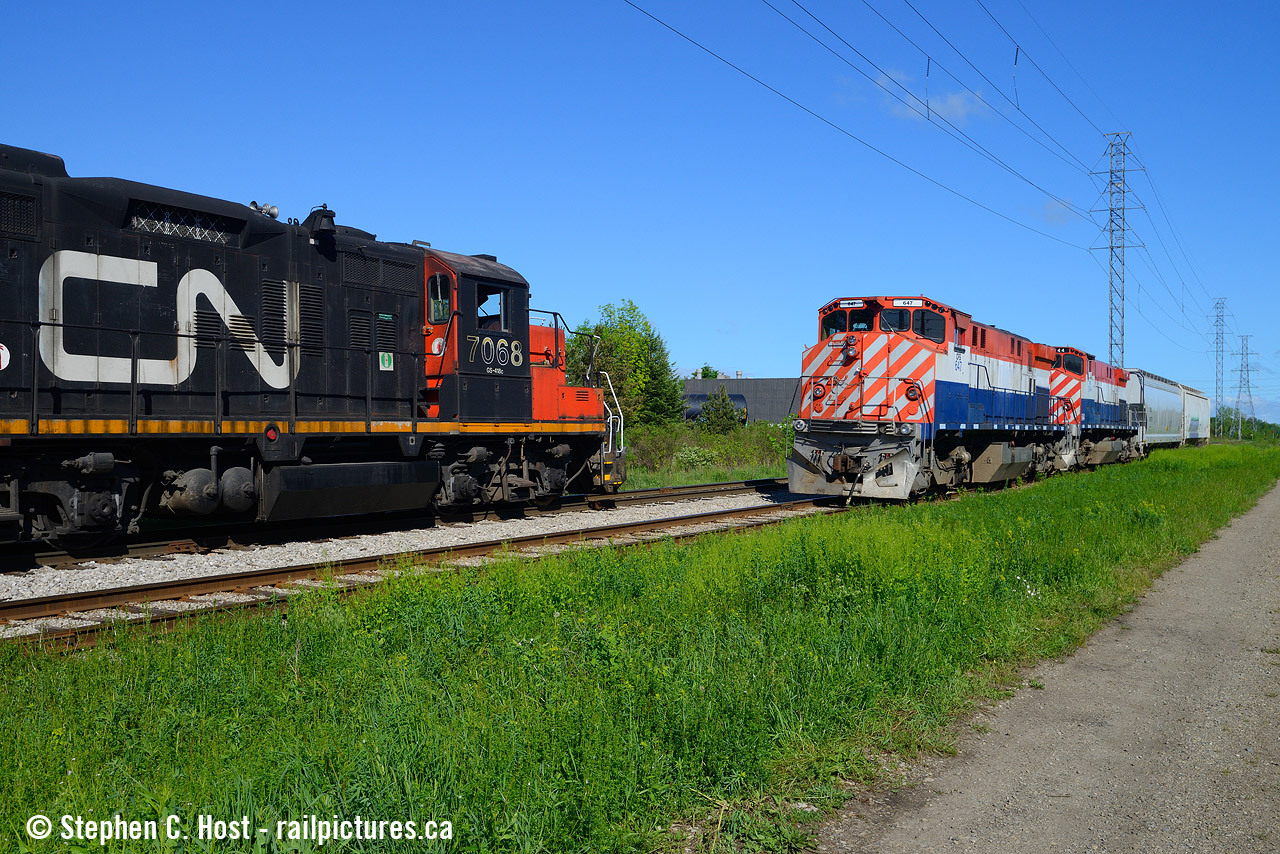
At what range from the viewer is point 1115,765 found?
14.1 ft

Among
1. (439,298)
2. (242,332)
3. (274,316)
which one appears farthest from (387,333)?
(242,332)

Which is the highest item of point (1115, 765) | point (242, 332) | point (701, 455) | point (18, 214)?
point (18, 214)

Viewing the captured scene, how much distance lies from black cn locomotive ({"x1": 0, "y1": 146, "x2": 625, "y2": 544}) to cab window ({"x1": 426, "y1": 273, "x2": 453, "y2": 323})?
1.2 inches

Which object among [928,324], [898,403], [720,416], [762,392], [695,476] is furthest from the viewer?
[762,392]

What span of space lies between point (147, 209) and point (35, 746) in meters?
7.68

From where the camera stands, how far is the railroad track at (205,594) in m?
6.34

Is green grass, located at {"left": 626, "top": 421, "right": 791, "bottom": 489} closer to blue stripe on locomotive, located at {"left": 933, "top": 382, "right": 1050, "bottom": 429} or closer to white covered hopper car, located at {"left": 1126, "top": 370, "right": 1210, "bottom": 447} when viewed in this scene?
blue stripe on locomotive, located at {"left": 933, "top": 382, "right": 1050, "bottom": 429}

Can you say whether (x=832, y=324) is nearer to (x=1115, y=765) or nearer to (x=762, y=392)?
(x=1115, y=765)

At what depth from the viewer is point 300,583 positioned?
26.5 ft

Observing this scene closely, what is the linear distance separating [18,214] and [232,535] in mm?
4264

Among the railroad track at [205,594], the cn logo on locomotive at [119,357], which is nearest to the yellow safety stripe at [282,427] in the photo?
the cn logo on locomotive at [119,357]

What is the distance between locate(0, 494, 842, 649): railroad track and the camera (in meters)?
6.34

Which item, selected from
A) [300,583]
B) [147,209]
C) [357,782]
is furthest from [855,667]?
[147,209]

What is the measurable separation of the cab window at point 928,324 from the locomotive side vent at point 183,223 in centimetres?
1140
